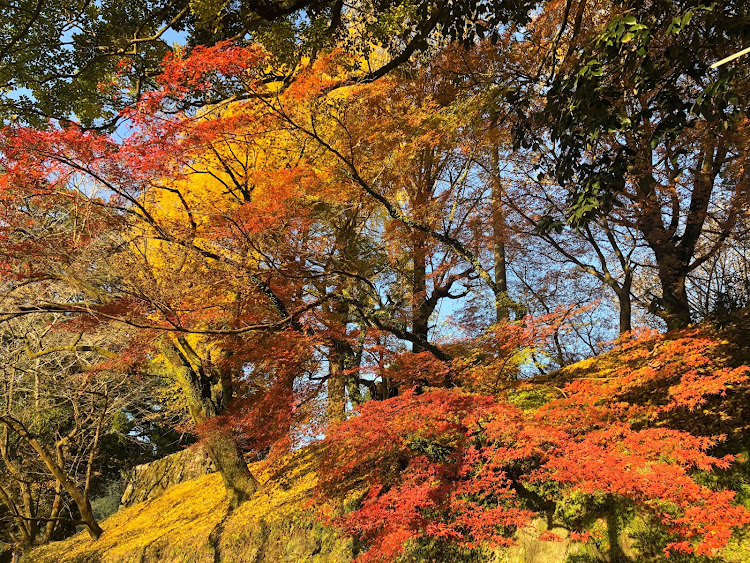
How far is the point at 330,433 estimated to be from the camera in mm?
6363

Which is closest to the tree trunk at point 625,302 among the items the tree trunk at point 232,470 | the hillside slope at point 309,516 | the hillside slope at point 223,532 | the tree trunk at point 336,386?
the hillside slope at point 309,516

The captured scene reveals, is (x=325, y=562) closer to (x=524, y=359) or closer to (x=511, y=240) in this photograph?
(x=524, y=359)

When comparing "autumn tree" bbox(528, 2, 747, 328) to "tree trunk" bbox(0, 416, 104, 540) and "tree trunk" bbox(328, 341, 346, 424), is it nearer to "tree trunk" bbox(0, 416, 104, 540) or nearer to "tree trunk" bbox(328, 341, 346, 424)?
"tree trunk" bbox(328, 341, 346, 424)

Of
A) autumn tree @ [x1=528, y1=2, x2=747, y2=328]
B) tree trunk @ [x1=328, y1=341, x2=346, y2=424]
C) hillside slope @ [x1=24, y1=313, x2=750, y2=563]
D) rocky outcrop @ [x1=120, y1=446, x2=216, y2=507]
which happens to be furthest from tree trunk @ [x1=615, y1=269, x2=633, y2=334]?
rocky outcrop @ [x1=120, y1=446, x2=216, y2=507]

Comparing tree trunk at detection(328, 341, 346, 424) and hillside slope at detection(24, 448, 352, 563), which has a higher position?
tree trunk at detection(328, 341, 346, 424)

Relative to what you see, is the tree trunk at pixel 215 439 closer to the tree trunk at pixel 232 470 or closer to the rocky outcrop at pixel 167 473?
the tree trunk at pixel 232 470

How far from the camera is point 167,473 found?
1449 centimetres

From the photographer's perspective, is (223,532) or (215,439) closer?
(223,532)

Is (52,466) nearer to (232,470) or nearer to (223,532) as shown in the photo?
(232,470)

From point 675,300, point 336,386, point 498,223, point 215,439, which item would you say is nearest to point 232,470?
point 215,439

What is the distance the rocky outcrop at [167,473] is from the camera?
46.3 ft

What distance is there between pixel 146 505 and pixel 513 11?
15334mm

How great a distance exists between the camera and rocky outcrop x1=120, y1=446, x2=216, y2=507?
14.1 metres

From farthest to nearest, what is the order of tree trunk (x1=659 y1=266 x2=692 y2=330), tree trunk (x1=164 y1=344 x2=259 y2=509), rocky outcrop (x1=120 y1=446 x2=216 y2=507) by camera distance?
rocky outcrop (x1=120 y1=446 x2=216 y2=507) < tree trunk (x1=164 y1=344 x2=259 y2=509) < tree trunk (x1=659 y1=266 x2=692 y2=330)
